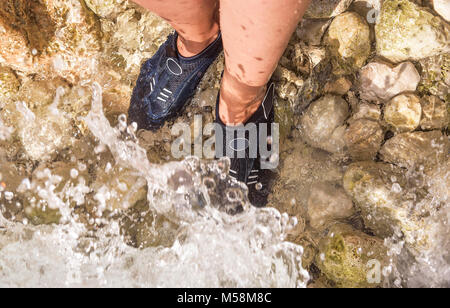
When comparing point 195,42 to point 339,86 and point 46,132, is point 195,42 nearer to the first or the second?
point 339,86

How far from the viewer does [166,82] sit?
72.5 inches

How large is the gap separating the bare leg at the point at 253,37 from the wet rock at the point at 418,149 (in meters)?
0.93

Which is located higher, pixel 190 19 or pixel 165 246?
pixel 190 19

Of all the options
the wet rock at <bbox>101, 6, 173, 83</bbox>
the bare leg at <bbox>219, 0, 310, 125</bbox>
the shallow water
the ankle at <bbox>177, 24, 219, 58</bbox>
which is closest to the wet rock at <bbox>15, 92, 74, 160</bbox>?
the shallow water

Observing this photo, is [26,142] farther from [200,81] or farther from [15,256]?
[200,81]

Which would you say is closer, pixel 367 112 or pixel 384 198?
pixel 384 198

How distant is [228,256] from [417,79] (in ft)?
4.97

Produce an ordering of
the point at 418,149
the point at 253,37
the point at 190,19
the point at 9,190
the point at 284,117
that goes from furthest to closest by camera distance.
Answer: the point at 9,190 → the point at 284,117 → the point at 418,149 → the point at 190,19 → the point at 253,37

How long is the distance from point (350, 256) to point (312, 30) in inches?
53.3

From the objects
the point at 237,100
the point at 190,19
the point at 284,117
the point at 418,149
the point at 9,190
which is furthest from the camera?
the point at 9,190

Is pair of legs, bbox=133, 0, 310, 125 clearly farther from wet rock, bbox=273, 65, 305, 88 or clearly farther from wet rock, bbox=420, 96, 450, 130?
wet rock, bbox=420, 96, 450, 130

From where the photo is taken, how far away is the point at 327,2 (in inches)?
73.4

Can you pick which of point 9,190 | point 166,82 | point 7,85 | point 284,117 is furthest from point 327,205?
point 7,85
